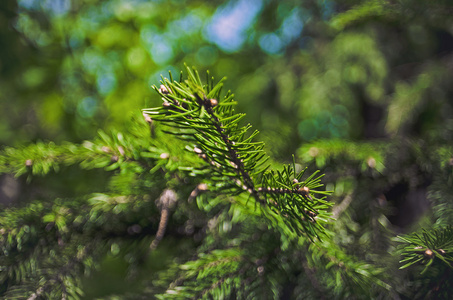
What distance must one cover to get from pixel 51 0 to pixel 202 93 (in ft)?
5.95

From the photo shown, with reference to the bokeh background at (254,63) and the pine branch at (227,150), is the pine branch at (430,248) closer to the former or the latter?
the pine branch at (227,150)

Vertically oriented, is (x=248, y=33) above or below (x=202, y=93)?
above

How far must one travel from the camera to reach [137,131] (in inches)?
15.5

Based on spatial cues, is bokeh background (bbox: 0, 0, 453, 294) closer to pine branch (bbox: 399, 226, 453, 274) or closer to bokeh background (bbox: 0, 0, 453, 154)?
bokeh background (bbox: 0, 0, 453, 154)

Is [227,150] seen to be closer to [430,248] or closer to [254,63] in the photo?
[430,248]

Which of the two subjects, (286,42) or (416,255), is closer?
(416,255)

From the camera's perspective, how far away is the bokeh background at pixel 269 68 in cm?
67

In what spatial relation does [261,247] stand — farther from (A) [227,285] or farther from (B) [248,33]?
(B) [248,33]

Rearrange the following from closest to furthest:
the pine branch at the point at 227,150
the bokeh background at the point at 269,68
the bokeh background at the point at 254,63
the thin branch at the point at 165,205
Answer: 1. the pine branch at the point at 227,150
2. the thin branch at the point at 165,205
3. the bokeh background at the point at 269,68
4. the bokeh background at the point at 254,63

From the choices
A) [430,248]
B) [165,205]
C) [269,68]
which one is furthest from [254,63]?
[430,248]

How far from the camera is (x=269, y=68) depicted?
Result: 117 cm

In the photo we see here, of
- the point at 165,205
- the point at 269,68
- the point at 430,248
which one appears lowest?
the point at 430,248

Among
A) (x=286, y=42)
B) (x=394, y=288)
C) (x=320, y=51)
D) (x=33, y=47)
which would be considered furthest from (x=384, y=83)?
(x=33, y=47)

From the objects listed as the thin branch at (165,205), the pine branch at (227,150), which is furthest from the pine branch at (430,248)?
the thin branch at (165,205)
